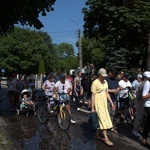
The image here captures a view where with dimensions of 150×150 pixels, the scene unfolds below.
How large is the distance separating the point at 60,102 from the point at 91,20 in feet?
50.2

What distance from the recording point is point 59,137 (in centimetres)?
881

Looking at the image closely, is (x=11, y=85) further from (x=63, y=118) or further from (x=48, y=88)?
(x=63, y=118)

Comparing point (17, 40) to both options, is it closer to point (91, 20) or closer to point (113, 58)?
point (113, 58)

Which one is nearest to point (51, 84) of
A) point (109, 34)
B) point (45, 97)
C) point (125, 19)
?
point (45, 97)

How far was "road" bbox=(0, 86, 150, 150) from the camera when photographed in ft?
25.5

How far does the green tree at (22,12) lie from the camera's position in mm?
13234

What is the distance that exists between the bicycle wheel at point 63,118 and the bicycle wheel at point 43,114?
1187mm

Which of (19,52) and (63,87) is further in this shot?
(19,52)

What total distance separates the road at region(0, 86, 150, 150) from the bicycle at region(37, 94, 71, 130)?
0.68 ft

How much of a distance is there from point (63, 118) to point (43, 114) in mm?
1583

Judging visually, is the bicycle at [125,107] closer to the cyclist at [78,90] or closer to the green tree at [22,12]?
the cyclist at [78,90]

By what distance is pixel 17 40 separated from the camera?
2896 inches

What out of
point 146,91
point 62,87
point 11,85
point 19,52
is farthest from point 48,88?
point 19,52

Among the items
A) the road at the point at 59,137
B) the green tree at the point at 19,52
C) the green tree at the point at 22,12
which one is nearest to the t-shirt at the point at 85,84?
the green tree at the point at 22,12
